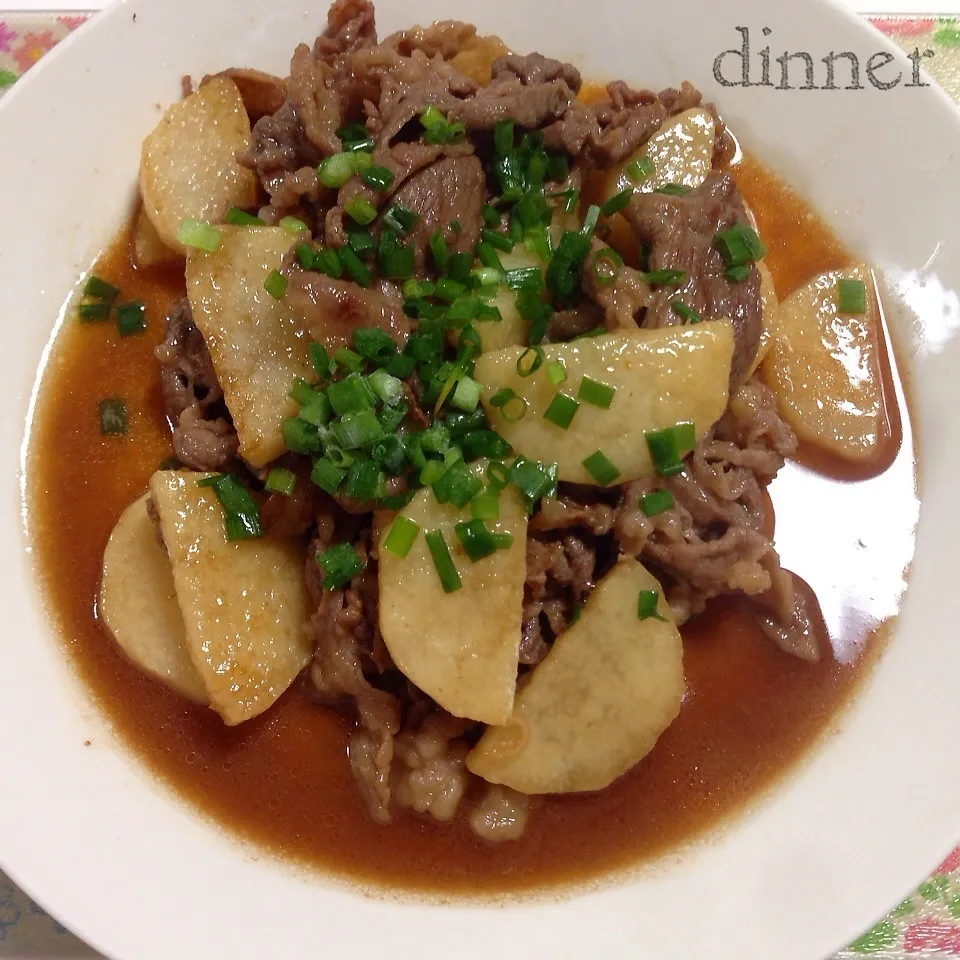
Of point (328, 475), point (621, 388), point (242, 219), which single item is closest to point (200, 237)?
point (242, 219)

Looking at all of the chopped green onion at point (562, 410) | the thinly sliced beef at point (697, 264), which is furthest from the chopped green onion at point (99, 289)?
the thinly sliced beef at point (697, 264)

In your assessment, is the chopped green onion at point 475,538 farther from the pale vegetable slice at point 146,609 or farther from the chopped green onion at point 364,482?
the pale vegetable slice at point 146,609

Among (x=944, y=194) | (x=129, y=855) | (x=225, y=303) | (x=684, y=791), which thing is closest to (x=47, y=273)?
(x=225, y=303)

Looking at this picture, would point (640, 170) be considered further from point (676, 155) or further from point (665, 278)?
point (665, 278)

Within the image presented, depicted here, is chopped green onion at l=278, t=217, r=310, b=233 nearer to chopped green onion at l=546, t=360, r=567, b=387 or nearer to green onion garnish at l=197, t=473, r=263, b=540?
green onion garnish at l=197, t=473, r=263, b=540

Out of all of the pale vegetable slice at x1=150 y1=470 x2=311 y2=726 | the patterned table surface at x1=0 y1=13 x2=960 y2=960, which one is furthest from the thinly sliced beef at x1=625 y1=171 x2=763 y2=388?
the patterned table surface at x1=0 y1=13 x2=960 y2=960
